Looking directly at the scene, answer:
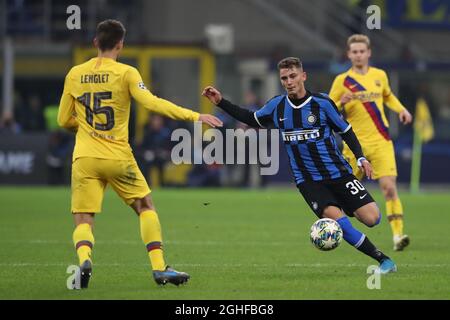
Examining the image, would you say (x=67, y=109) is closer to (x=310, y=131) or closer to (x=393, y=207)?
(x=310, y=131)

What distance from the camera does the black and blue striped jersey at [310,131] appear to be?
35.6ft

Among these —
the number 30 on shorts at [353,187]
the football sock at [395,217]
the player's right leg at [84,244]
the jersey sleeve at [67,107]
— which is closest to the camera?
the player's right leg at [84,244]

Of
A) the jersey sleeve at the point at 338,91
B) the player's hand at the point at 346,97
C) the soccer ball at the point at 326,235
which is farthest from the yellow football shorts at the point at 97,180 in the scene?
the jersey sleeve at the point at 338,91

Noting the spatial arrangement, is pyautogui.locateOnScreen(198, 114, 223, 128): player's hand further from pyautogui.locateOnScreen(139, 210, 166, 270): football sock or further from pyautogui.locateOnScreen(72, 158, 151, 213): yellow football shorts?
pyautogui.locateOnScreen(139, 210, 166, 270): football sock

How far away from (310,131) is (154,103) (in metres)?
1.95

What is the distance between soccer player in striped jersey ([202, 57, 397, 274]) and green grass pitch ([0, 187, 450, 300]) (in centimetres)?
62

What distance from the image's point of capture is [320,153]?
10.9 meters

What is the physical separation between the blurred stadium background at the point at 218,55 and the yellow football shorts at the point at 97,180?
690 inches

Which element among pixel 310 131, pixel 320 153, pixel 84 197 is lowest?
pixel 84 197

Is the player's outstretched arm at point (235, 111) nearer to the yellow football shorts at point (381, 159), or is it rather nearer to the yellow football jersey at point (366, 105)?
the yellow football jersey at point (366, 105)

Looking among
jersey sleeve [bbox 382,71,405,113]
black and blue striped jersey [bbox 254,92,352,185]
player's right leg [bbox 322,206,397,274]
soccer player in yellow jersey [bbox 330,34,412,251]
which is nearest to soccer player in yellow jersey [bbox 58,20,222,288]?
black and blue striped jersey [bbox 254,92,352,185]

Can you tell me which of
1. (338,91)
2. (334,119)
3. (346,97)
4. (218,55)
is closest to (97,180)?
(334,119)
